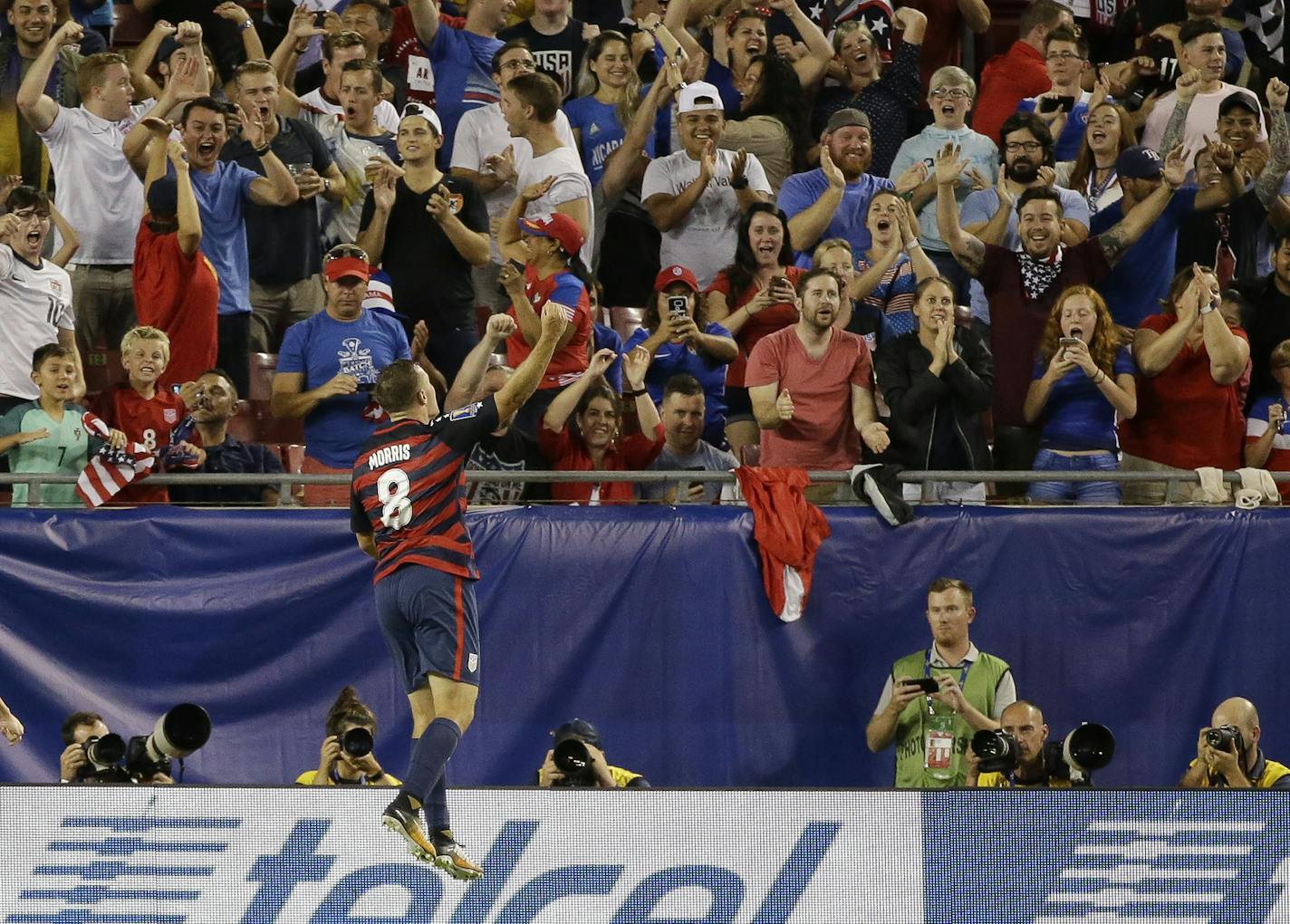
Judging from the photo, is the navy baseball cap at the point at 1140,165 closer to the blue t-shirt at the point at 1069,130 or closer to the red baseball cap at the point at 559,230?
the blue t-shirt at the point at 1069,130

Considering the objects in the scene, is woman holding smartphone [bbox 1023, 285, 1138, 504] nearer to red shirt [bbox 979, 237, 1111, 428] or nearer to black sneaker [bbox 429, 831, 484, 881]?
red shirt [bbox 979, 237, 1111, 428]

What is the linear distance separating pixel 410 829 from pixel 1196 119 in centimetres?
765

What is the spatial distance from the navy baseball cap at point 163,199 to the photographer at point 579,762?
3743mm

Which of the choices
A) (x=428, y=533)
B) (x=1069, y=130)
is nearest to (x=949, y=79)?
(x=1069, y=130)

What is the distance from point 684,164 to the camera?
12070 mm

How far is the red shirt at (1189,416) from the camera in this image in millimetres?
10242

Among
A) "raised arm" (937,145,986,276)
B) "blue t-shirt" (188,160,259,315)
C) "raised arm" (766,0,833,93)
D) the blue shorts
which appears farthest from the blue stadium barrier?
"raised arm" (766,0,833,93)

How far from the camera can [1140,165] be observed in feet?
38.6

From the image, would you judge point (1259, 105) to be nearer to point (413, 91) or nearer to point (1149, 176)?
point (1149, 176)

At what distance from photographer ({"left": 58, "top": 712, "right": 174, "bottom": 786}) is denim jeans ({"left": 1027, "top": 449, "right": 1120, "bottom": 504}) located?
438 cm

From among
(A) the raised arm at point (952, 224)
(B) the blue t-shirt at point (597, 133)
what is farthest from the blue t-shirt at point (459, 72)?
(A) the raised arm at point (952, 224)

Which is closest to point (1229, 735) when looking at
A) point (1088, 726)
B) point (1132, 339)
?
point (1088, 726)

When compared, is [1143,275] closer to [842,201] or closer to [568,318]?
[842,201]

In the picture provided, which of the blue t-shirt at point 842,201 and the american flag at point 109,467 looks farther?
the blue t-shirt at point 842,201
